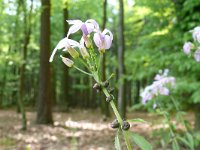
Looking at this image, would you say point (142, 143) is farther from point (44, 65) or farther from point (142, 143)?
point (44, 65)

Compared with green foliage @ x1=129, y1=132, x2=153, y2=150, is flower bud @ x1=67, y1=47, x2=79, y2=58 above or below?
above

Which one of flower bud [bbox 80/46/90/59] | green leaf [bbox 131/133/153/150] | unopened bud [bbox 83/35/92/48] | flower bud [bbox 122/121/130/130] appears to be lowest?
green leaf [bbox 131/133/153/150]

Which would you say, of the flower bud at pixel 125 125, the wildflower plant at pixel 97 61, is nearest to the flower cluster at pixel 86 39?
the wildflower plant at pixel 97 61

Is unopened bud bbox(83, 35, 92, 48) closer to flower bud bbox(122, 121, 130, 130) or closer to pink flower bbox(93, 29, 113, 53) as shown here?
pink flower bbox(93, 29, 113, 53)

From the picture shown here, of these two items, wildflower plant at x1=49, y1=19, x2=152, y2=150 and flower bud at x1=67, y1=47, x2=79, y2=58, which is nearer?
wildflower plant at x1=49, y1=19, x2=152, y2=150

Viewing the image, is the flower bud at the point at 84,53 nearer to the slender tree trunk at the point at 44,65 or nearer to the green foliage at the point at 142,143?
the green foliage at the point at 142,143

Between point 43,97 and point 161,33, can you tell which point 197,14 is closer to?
point 161,33

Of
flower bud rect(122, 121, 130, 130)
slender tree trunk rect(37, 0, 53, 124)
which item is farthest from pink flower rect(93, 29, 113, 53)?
slender tree trunk rect(37, 0, 53, 124)

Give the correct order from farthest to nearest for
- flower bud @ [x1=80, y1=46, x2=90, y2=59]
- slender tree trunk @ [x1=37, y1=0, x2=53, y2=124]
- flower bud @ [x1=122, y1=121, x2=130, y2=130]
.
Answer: slender tree trunk @ [x1=37, y1=0, x2=53, y2=124]
flower bud @ [x1=80, y1=46, x2=90, y2=59]
flower bud @ [x1=122, y1=121, x2=130, y2=130]

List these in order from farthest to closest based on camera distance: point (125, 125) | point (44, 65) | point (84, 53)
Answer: point (44, 65) < point (84, 53) < point (125, 125)

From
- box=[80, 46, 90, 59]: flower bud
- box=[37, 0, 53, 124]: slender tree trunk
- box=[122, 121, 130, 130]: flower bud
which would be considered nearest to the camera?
box=[122, 121, 130, 130]: flower bud

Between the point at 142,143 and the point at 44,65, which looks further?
the point at 44,65

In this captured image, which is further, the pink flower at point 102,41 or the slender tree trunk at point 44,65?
the slender tree trunk at point 44,65

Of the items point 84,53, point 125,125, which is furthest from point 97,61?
point 125,125
